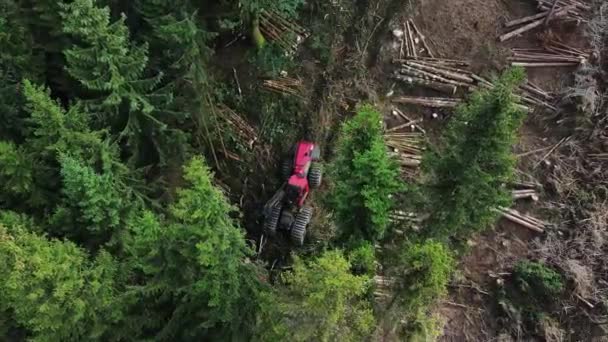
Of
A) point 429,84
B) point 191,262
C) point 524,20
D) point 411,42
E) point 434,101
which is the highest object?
point 524,20

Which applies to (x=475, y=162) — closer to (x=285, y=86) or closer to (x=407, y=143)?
→ (x=407, y=143)

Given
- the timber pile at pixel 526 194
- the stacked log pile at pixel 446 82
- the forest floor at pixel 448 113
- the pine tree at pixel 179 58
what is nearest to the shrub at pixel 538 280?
the forest floor at pixel 448 113

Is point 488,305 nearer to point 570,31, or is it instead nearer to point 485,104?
point 485,104

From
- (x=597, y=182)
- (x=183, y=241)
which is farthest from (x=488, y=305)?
(x=183, y=241)

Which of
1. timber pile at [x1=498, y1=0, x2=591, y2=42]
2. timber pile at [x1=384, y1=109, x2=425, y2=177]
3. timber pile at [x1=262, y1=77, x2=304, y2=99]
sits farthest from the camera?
timber pile at [x1=498, y1=0, x2=591, y2=42]

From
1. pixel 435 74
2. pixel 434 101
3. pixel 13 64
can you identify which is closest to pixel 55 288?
pixel 13 64

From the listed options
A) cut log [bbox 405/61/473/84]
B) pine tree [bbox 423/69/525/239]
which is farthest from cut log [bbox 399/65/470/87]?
pine tree [bbox 423/69/525/239]

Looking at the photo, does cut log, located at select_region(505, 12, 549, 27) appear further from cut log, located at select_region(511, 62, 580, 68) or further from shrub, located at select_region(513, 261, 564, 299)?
shrub, located at select_region(513, 261, 564, 299)
